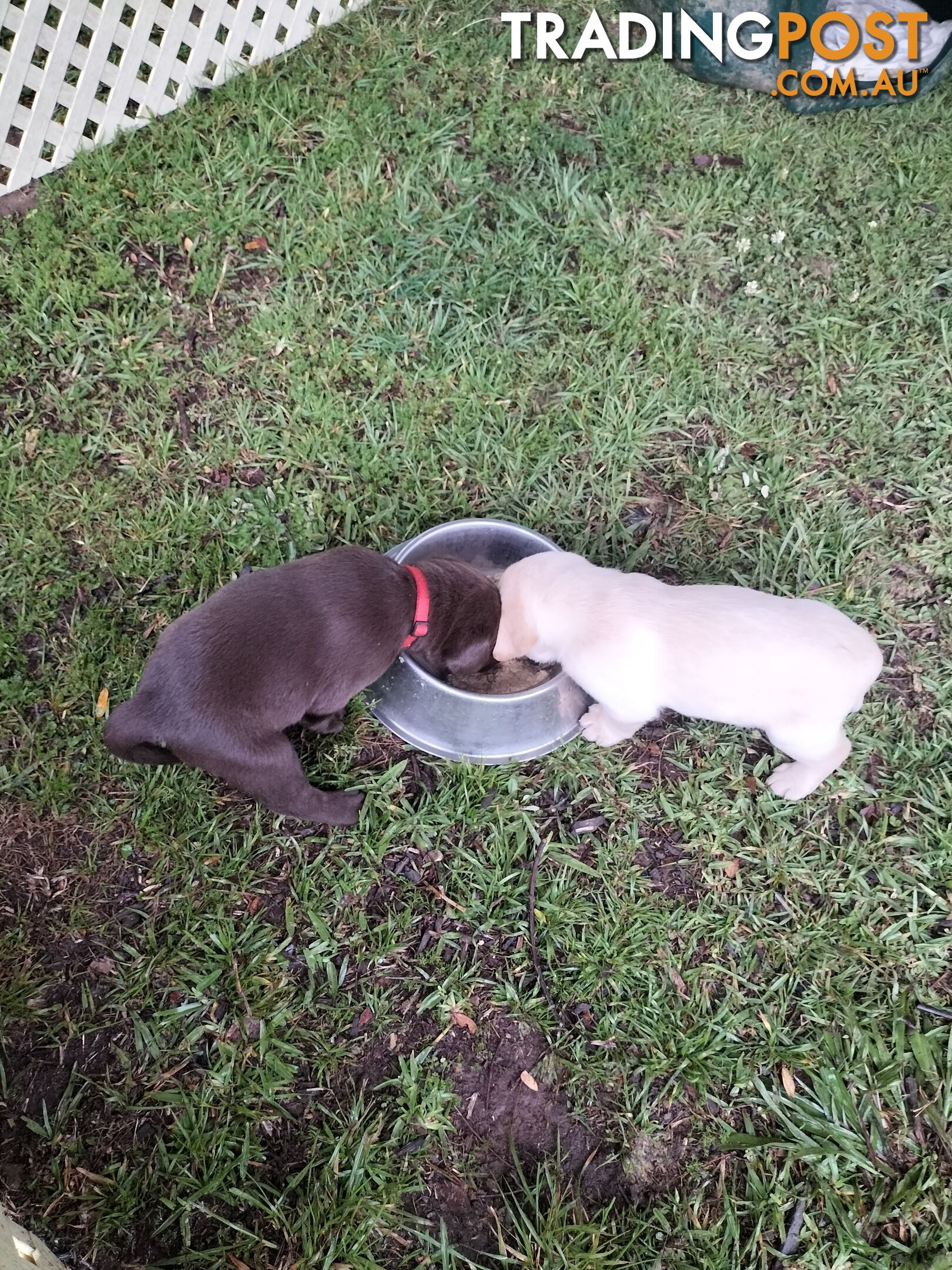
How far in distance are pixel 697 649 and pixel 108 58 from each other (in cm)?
412

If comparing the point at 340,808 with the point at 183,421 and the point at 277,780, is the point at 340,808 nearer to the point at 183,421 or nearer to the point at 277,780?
the point at 277,780

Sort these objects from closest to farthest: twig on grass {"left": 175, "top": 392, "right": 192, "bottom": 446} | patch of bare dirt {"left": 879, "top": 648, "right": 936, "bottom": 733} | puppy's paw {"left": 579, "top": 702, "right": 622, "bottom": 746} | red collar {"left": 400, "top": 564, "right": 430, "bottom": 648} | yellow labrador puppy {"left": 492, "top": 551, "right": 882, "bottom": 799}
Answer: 1. yellow labrador puppy {"left": 492, "top": 551, "right": 882, "bottom": 799}
2. red collar {"left": 400, "top": 564, "right": 430, "bottom": 648}
3. puppy's paw {"left": 579, "top": 702, "right": 622, "bottom": 746}
4. patch of bare dirt {"left": 879, "top": 648, "right": 936, "bottom": 733}
5. twig on grass {"left": 175, "top": 392, "right": 192, "bottom": 446}

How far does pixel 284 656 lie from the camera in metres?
2.59

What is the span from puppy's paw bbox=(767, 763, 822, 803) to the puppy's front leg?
0.54 meters

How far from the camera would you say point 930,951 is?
2.89m

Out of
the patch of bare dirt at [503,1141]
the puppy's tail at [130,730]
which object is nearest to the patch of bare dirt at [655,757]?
the patch of bare dirt at [503,1141]

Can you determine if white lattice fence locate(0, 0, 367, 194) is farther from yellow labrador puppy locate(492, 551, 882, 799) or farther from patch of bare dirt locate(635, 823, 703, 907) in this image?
patch of bare dirt locate(635, 823, 703, 907)

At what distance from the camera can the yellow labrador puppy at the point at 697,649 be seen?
8.09 ft

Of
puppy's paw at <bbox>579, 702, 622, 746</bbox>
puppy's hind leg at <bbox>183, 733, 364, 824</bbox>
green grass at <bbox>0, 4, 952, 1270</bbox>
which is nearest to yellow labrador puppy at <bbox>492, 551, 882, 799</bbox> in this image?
puppy's paw at <bbox>579, 702, 622, 746</bbox>

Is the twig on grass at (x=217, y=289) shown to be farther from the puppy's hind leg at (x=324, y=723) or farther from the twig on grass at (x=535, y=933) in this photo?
the twig on grass at (x=535, y=933)

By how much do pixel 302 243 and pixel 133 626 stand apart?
2.02 m

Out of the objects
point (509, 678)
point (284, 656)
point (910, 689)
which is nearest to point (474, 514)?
point (509, 678)

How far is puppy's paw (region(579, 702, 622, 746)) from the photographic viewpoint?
3037mm

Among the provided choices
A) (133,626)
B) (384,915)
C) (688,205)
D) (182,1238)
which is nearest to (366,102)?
(688,205)
